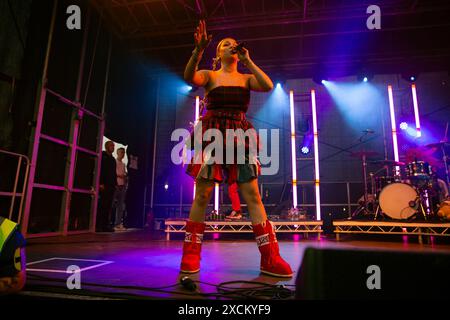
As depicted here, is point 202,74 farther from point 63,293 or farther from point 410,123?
point 410,123

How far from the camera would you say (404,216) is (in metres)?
4.55

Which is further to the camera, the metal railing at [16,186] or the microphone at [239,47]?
the metal railing at [16,186]

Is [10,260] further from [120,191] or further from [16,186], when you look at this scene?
[120,191]

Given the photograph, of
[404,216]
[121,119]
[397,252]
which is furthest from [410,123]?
[397,252]

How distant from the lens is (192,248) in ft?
6.08

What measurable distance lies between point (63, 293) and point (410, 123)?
8.65m

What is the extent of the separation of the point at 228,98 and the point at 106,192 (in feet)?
16.0

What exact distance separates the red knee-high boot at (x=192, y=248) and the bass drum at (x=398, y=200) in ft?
13.1

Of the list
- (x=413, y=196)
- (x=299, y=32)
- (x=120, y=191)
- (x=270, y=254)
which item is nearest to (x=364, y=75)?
(x=299, y=32)

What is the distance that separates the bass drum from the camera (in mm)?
4520

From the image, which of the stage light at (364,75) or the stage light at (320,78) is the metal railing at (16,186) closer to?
the stage light at (320,78)

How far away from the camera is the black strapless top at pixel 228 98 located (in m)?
1.96

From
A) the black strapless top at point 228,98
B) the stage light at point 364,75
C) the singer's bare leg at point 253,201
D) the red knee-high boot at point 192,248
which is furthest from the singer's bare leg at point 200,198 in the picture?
the stage light at point 364,75

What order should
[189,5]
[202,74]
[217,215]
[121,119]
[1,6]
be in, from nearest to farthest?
[202,74], [1,6], [217,215], [189,5], [121,119]
